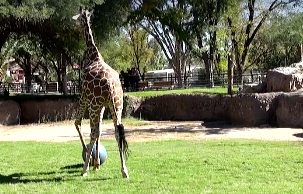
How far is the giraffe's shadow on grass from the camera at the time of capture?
347 inches

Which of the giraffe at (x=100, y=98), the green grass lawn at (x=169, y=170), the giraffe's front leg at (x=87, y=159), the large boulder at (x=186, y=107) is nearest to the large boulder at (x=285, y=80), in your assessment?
the large boulder at (x=186, y=107)

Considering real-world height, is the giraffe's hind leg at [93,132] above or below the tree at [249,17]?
below

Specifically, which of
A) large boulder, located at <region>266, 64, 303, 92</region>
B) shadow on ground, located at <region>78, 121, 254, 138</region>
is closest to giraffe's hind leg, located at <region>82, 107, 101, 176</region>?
shadow on ground, located at <region>78, 121, 254, 138</region>

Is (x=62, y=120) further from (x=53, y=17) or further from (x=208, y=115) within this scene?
(x=208, y=115)

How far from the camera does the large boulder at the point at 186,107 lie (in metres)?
20.8

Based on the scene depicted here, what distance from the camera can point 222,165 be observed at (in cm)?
977

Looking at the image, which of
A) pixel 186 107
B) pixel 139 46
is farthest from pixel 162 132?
pixel 139 46

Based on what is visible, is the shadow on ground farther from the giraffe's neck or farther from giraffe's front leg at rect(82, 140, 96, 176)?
giraffe's front leg at rect(82, 140, 96, 176)

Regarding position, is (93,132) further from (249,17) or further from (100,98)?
(249,17)

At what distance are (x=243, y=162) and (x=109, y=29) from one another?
19.4 m

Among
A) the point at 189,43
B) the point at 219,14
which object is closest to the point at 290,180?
the point at 219,14

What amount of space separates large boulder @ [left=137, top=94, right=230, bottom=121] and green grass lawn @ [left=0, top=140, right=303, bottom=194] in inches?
296

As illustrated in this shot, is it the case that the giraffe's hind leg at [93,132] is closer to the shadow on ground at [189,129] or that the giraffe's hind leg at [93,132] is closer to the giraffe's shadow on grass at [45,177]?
the giraffe's shadow on grass at [45,177]

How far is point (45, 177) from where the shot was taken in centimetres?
912
